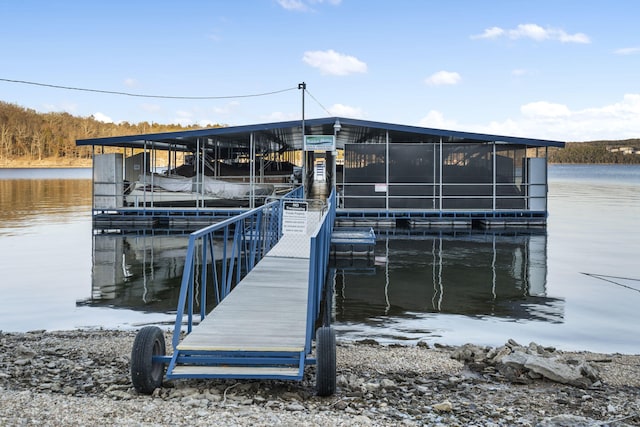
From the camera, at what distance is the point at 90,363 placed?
664cm

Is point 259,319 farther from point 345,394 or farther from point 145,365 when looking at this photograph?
point 145,365

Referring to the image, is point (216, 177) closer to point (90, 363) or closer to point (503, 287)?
point (503, 287)

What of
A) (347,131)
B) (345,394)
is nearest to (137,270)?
(345,394)

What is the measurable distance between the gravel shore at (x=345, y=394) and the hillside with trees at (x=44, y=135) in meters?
144

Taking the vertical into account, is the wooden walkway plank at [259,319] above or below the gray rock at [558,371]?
above

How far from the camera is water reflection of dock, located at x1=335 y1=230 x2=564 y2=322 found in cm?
1057

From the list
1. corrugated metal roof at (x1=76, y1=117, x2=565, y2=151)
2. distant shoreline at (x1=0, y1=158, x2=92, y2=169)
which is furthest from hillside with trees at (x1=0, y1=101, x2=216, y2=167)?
corrugated metal roof at (x1=76, y1=117, x2=565, y2=151)

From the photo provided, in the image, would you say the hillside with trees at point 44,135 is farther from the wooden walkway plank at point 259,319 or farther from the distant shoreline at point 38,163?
the wooden walkway plank at point 259,319

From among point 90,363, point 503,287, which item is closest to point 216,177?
point 503,287

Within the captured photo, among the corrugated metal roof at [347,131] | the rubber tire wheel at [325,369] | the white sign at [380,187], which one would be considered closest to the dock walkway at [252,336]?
the rubber tire wheel at [325,369]

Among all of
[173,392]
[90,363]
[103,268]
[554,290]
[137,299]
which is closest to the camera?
[173,392]

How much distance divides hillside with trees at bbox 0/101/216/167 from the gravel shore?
144057 mm

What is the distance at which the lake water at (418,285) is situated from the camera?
9.37 metres

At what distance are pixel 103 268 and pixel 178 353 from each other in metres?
10.3
